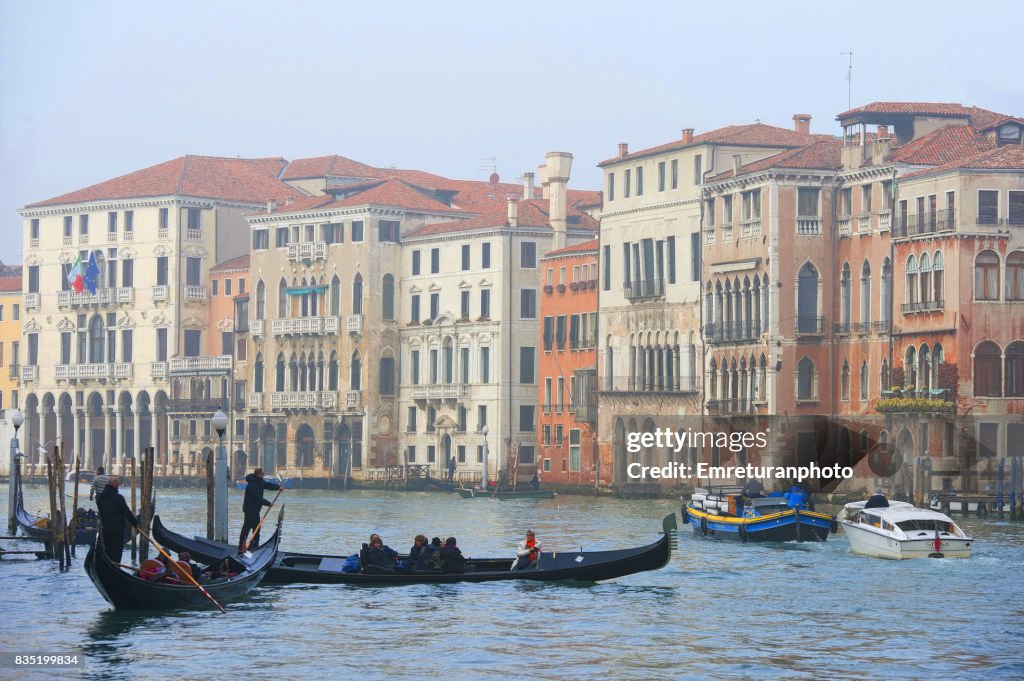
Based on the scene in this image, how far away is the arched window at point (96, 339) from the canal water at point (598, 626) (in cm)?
5571

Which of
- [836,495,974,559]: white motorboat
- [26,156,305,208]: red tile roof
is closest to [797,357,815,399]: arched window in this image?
[836,495,974,559]: white motorboat

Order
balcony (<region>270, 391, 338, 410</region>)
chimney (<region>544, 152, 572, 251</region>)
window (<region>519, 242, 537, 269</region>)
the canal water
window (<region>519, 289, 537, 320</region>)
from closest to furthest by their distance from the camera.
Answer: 1. the canal water
2. chimney (<region>544, 152, 572, 251</region>)
3. window (<region>519, 242, 537, 269</region>)
4. window (<region>519, 289, 537, 320</region>)
5. balcony (<region>270, 391, 338, 410</region>)

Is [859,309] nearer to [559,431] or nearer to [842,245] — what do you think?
[842,245]

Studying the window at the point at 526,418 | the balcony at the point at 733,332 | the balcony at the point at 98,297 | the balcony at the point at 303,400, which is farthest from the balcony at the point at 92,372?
the balcony at the point at 733,332

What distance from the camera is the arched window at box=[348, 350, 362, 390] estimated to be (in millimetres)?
87000

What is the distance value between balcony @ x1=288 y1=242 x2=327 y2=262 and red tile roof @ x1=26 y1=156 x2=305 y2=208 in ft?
23.1

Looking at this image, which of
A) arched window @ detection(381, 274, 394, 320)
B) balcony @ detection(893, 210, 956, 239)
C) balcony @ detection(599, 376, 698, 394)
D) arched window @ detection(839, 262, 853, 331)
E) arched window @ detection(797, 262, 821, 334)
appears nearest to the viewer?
balcony @ detection(893, 210, 956, 239)

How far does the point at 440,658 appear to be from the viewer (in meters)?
28.5

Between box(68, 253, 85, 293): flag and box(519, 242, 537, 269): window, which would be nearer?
box(519, 242, 537, 269): window

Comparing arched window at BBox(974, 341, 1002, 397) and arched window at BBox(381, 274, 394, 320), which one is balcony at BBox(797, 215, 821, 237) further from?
arched window at BBox(381, 274, 394, 320)

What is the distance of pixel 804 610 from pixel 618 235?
4162 centimetres

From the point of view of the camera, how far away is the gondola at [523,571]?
3459 centimetres

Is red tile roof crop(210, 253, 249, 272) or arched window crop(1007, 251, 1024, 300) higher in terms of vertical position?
red tile roof crop(210, 253, 249, 272)

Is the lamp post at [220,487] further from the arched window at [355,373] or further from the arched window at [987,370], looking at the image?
the arched window at [355,373]
